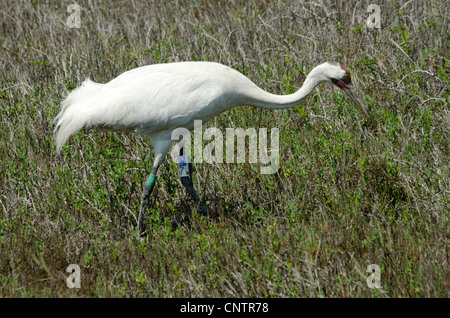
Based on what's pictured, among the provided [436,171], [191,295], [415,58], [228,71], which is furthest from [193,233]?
[415,58]

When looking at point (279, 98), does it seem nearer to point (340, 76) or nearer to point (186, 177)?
point (340, 76)

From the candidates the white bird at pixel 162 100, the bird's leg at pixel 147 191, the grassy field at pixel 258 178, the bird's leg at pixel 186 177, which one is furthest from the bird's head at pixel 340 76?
the bird's leg at pixel 147 191

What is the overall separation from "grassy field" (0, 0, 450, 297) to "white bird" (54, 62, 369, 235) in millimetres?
290

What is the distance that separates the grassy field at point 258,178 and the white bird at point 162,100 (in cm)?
29

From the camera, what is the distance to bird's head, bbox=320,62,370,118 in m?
4.86

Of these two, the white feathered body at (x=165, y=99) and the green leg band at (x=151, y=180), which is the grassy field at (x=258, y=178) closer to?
the green leg band at (x=151, y=180)

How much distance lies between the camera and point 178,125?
474 cm

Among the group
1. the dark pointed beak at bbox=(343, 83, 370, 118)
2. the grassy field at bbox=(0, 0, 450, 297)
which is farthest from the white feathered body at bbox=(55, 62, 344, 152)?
the grassy field at bbox=(0, 0, 450, 297)

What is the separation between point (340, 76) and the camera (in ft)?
16.1

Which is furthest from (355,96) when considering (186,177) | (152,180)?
(152,180)

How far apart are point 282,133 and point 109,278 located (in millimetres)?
2224

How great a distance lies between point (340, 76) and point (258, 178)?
109cm
